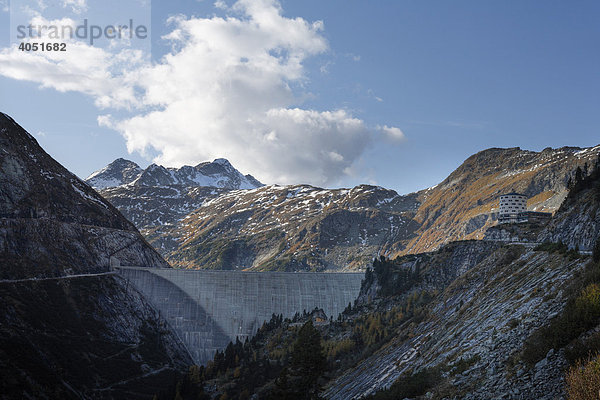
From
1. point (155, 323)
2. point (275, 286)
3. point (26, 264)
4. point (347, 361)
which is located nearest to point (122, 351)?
point (155, 323)

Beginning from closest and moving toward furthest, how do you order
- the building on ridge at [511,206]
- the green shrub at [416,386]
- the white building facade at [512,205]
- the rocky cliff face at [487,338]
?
the rocky cliff face at [487,338] → the green shrub at [416,386] → the building on ridge at [511,206] → the white building facade at [512,205]

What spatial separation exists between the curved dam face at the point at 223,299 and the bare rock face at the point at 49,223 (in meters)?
12.1

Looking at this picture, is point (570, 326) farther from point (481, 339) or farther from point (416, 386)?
point (416, 386)

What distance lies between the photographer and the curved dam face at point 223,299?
109188 mm

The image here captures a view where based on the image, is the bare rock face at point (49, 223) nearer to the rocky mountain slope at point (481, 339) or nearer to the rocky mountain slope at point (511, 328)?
the rocky mountain slope at point (481, 339)

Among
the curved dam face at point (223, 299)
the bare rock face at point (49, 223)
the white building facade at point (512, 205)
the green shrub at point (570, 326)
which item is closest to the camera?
the green shrub at point (570, 326)

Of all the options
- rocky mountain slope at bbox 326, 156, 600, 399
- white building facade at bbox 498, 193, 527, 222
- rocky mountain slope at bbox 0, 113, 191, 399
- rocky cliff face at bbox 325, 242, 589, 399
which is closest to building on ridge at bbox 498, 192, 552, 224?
white building facade at bbox 498, 193, 527, 222

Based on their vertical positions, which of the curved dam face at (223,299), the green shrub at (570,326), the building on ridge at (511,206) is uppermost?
the building on ridge at (511,206)

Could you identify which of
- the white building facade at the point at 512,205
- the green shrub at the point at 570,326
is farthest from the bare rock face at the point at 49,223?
the white building facade at the point at 512,205

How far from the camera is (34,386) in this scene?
61594 millimetres

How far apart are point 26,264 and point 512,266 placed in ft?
319

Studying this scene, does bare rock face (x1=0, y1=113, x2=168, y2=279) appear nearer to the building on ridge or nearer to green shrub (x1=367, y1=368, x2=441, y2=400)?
green shrub (x1=367, y1=368, x2=441, y2=400)

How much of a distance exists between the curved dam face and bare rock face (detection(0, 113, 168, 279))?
12.1 m

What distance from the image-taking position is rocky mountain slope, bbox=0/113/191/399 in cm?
7294
